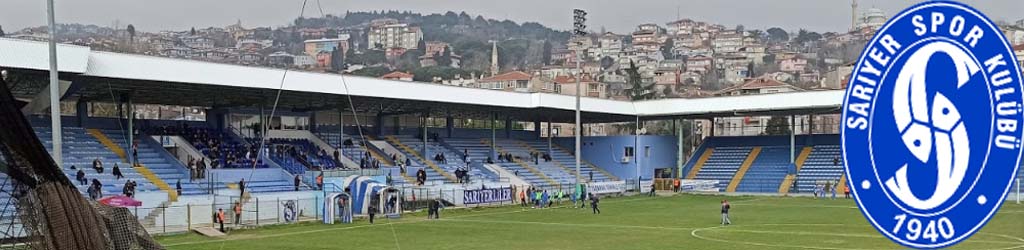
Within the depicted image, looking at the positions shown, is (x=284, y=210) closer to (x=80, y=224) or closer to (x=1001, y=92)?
(x=80, y=224)

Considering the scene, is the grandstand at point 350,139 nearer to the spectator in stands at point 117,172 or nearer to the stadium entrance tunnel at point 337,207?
the spectator in stands at point 117,172

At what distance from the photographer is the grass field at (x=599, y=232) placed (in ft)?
97.9

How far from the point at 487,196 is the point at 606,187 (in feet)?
40.1

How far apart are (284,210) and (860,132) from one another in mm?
38642

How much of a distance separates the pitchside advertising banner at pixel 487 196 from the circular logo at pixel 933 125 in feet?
156

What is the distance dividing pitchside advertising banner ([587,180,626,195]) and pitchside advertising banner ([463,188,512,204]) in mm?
6909

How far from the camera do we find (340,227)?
38.2 m

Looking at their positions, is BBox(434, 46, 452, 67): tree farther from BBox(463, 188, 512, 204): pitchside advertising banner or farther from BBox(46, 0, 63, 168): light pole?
BBox(46, 0, 63, 168): light pole

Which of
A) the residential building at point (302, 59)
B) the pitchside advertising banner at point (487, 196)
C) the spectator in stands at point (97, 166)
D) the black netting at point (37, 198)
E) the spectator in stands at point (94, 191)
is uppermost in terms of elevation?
the residential building at point (302, 59)

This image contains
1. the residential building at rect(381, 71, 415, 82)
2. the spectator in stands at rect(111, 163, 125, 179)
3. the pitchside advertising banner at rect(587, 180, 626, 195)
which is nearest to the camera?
the spectator in stands at rect(111, 163, 125, 179)

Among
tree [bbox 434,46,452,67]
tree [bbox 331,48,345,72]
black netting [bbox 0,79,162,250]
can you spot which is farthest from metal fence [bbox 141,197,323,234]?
tree [bbox 434,46,452,67]

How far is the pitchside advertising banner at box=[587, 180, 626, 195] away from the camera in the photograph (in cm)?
5926

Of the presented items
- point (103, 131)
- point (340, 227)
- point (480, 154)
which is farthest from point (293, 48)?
point (480, 154)

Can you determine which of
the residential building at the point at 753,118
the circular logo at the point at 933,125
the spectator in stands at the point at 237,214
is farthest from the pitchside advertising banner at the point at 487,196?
the circular logo at the point at 933,125
